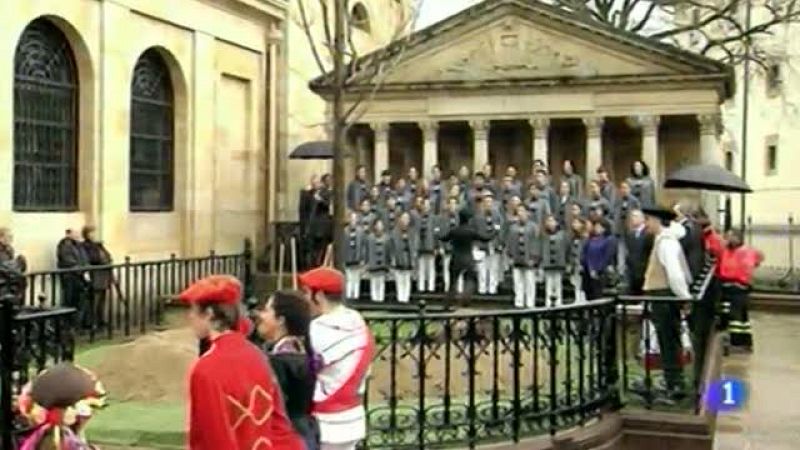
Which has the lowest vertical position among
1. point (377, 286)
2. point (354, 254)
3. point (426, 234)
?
point (377, 286)

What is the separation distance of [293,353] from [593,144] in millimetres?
20100

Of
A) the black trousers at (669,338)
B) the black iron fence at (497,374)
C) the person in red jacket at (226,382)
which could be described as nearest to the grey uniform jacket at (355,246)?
the black iron fence at (497,374)

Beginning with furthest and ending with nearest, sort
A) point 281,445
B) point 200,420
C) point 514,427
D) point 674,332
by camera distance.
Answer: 1. point 674,332
2. point 514,427
3. point 281,445
4. point 200,420

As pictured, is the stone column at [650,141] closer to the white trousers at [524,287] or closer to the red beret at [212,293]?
the white trousers at [524,287]

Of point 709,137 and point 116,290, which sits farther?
point 709,137

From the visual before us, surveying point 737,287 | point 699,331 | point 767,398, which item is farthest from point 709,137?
point 699,331

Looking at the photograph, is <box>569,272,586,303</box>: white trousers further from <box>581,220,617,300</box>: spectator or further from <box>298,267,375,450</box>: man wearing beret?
<box>298,267,375,450</box>: man wearing beret

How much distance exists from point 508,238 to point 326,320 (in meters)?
13.7

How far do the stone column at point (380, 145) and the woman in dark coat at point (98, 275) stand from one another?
8906mm

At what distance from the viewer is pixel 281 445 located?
5031 millimetres

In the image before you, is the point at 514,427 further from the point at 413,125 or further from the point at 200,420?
the point at 413,125

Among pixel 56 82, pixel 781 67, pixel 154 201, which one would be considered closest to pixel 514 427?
pixel 56 82

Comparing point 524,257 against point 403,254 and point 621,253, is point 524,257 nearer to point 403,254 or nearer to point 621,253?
point 621,253

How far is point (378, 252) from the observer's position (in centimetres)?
2070
